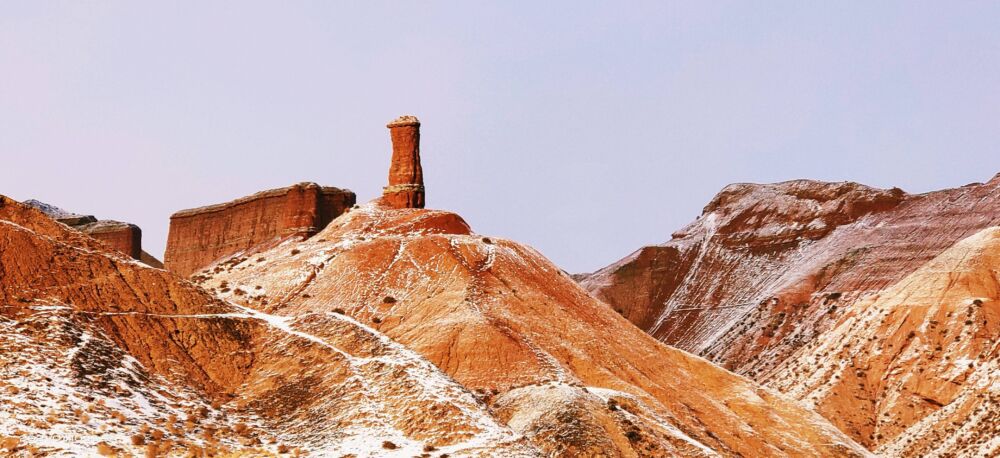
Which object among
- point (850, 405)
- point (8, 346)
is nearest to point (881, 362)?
point (850, 405)

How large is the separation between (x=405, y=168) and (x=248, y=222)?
33.2m

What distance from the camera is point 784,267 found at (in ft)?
412

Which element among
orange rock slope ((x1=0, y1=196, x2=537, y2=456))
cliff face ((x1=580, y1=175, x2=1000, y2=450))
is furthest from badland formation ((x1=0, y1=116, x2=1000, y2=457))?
cliff face ((x1=580, y1=175, x2=1000, y2=450))

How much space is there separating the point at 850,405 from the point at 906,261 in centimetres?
2427

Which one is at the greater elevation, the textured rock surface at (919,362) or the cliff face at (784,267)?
the cliff face at (784,267)

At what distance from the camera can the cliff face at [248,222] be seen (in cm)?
9144

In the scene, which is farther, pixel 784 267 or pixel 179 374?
pixel 784 267

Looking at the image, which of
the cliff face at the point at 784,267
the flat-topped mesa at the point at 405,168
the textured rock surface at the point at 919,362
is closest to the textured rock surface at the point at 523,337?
the flat-topped mesa at the point at 405,168

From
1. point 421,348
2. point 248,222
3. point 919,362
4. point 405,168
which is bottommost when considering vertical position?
point 421,348

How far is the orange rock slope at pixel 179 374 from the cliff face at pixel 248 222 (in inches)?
1575

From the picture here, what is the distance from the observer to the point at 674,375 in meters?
63.6

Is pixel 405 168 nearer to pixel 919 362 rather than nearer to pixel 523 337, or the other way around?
pixel 523 337

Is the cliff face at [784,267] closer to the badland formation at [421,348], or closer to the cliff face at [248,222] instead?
the badland formation at [421,348]

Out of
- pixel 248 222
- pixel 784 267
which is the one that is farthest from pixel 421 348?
pixel 784 267
